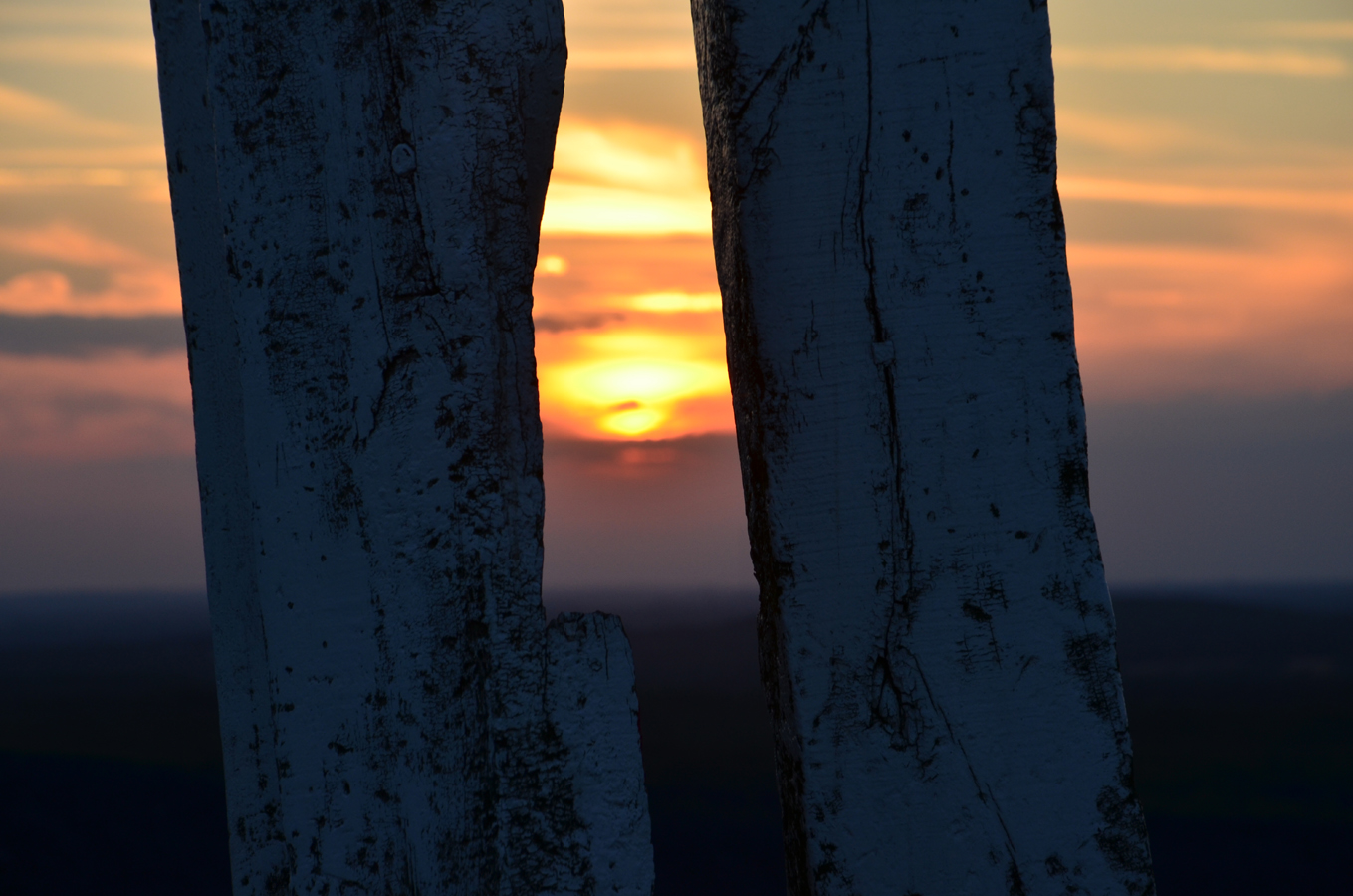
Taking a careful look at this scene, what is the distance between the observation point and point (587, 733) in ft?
4.27

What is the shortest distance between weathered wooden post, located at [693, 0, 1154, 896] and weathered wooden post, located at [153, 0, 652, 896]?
35 centimetres

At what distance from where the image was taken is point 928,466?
4.53 ft

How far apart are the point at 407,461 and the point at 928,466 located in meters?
0.81

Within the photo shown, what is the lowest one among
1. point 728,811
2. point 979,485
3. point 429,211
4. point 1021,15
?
point 728,811

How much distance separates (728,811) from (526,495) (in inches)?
152

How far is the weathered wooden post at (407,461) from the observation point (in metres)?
1.30

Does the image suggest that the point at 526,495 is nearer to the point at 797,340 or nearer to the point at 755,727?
the point at 797,340

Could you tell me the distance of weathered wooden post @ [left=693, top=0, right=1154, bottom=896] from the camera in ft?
4.50

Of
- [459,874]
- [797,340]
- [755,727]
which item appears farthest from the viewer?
[755,727]

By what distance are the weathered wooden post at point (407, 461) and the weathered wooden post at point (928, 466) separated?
35 cm

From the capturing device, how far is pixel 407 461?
1314mm

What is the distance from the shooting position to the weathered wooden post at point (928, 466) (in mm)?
1373

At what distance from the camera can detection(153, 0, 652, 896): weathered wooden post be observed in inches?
51.0

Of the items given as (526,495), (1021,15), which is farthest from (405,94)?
(1021,15)
